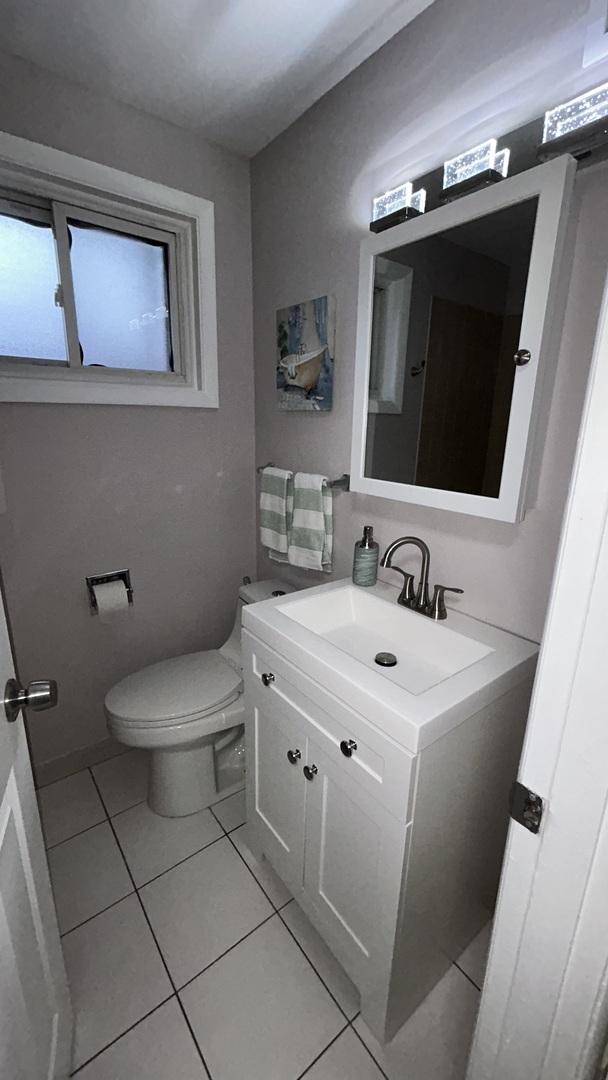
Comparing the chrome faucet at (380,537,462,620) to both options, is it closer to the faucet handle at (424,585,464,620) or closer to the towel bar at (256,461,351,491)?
the faucet handle at (424,585,464,620)

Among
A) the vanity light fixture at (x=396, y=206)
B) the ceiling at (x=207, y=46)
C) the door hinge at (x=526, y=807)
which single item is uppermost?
the ceiling at (x=207, y=46)

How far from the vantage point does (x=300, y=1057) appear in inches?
39.4

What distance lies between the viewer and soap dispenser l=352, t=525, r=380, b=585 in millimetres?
1374

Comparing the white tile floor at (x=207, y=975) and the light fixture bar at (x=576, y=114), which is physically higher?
the light fixture bar at (x=576, y=114)

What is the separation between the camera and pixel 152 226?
1629 millimetres

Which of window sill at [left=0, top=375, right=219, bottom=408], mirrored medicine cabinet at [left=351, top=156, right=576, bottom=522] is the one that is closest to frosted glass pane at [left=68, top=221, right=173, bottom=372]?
window sill at [left=0, top=375, right=219, bottom=408]

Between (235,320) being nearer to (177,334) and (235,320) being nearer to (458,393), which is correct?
(177,334)

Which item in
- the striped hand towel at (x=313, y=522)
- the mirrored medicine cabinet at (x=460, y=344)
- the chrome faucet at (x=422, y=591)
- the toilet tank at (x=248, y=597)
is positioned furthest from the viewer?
the toilet tank at (x=248, y=597)

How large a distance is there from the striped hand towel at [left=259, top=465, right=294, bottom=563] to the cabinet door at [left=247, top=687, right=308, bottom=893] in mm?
633

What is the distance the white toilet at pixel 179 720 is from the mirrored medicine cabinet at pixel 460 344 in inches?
34.3

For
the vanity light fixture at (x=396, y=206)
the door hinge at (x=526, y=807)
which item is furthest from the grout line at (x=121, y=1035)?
the vanity light fixture at (x=396, y=206)

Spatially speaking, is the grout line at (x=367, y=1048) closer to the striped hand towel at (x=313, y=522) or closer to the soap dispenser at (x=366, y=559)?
the soap dispenser at (x=366, y=559)

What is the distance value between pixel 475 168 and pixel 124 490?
143 centimetres

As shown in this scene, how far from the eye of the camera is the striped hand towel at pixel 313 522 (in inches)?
60.5
